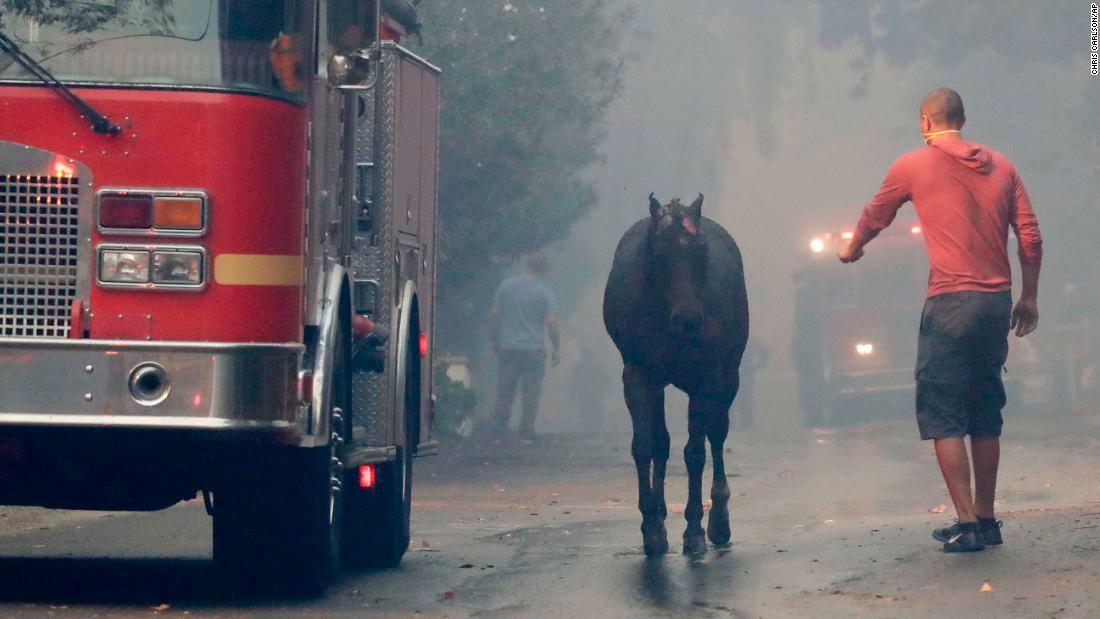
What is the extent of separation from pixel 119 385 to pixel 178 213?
65cm

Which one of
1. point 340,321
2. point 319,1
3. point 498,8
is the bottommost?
point 340,321

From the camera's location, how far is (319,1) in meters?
7.62

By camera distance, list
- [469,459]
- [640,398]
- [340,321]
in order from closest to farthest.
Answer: [340,321] < [640,398] < [469,459]

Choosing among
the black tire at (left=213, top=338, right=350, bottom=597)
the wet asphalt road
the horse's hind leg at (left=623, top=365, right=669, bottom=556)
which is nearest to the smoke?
the wet asphalt road

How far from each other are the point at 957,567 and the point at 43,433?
373cm

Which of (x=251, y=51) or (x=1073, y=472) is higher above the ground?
(x=251, y=51)

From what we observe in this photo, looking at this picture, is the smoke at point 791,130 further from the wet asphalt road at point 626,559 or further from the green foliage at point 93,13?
the green foliage at point 93,13

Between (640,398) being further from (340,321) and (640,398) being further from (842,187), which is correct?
(842,187)

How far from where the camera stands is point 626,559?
32.0 feet

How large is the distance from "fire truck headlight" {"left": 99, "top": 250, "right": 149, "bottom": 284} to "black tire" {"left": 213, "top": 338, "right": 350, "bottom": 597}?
100 cm

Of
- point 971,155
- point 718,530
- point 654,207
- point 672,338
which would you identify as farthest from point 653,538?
point 971,155

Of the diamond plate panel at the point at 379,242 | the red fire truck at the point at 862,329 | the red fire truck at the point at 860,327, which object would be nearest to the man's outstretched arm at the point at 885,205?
the diamond plate panel at the point at 379,242

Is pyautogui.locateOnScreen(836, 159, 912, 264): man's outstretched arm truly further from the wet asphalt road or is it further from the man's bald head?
the wet asphalt road

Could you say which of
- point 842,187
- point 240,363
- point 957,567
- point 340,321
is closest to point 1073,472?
point 957,567
